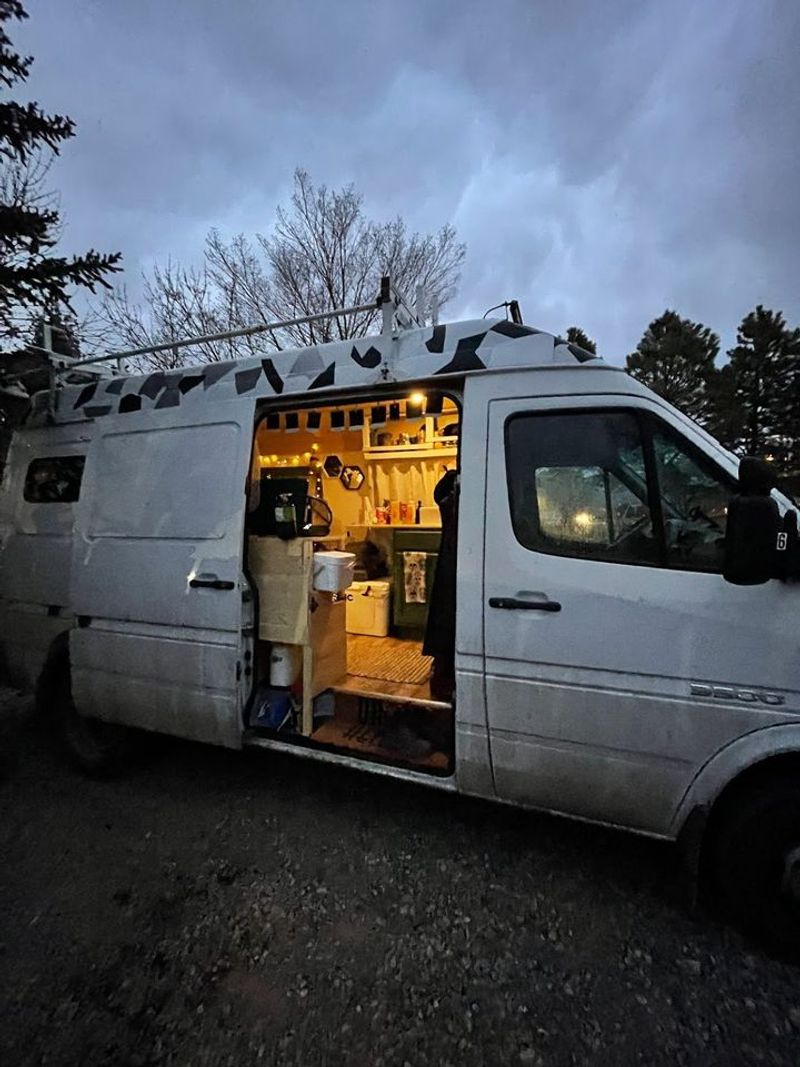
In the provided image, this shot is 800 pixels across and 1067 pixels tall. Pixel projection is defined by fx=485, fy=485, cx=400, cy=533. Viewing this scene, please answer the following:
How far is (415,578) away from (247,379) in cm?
339

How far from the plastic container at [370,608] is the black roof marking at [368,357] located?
3.42m

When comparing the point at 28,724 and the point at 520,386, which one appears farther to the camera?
the point at 28,724

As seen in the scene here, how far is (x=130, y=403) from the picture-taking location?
3.20 m

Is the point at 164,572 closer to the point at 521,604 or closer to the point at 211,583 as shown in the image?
the point at 211,583

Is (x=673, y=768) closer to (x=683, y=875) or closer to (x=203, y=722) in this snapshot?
(x=683, y=875)

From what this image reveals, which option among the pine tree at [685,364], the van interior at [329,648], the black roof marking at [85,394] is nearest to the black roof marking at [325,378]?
the van interior at [329,648]

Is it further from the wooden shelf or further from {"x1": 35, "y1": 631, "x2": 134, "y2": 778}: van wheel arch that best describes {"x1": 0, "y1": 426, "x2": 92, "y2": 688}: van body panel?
the wooden shelf

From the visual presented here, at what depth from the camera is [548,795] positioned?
7.35ft

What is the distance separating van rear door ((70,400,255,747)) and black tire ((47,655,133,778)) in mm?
255

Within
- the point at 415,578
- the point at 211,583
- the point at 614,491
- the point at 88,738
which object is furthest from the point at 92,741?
the point at 614,491

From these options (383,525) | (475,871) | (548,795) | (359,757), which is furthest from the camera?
(383,525)

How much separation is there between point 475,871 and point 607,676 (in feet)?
4.36

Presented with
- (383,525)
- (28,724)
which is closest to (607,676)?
(383,525)

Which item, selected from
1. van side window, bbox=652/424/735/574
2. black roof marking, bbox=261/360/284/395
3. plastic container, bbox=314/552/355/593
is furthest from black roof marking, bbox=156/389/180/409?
van side window, bbox=652/424/735/574
